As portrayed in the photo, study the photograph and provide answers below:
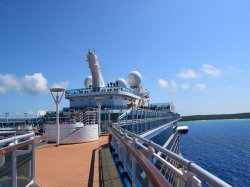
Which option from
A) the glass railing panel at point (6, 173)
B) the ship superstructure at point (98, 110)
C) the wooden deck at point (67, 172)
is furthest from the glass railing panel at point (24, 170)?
the ship superstructure at point (98, 110)

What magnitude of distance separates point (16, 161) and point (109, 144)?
10.5 metres

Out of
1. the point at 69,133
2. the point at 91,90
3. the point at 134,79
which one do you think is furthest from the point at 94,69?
the point at 134,79

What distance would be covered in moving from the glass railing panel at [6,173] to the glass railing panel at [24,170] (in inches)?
14.2

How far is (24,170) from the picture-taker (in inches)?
197

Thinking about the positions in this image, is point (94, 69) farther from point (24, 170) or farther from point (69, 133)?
point (24, 170)

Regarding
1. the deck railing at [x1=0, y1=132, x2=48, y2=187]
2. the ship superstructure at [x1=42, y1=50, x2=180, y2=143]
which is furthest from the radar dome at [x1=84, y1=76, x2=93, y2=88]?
the deck railing at [x1=0, y1=132, x2=48, y2=187]

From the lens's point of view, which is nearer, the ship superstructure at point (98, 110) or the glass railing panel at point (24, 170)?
the glass railing panel at point (24, 170)

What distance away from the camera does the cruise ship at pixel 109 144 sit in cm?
312

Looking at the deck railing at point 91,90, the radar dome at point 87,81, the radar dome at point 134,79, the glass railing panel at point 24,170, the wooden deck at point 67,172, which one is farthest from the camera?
the radar dome at point 134,79

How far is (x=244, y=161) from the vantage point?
29.7m

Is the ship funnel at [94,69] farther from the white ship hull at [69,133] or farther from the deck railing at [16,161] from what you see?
the deck railing at [16,161]

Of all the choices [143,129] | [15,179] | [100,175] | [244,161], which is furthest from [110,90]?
[15,179]

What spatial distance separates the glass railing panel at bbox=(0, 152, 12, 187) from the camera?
12.6ft

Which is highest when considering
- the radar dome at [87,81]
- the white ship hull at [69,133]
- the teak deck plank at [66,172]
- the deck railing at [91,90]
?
the radar dome at [87,81]
